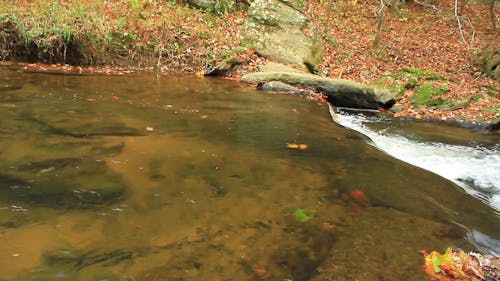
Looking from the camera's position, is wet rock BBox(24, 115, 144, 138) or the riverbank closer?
wet rock BBox(24, 115, 144, 138)

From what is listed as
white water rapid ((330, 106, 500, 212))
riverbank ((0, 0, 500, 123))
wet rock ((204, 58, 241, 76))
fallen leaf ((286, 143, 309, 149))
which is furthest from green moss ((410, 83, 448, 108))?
fallen leaf ((286, 143, 309, 149))

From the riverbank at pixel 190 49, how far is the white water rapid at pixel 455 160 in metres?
2.51

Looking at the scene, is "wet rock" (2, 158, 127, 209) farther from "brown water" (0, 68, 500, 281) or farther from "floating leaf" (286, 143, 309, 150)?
"floating leaf" (286, 143, 309, 150)

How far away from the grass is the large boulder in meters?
1.26

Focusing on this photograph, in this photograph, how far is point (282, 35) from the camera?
42.4 feet

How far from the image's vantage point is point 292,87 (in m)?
9.69

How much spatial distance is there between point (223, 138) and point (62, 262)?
10.0ft

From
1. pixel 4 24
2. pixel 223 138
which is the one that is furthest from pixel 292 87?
pixel 4 24

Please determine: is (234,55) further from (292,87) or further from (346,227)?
(346,227)

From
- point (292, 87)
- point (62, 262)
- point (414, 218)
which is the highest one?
point (292, 87)

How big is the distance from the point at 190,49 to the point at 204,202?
9447mm

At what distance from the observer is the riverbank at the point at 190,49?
409 inches

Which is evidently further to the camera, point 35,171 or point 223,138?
point 223,138

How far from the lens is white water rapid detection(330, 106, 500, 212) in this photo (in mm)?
5332
